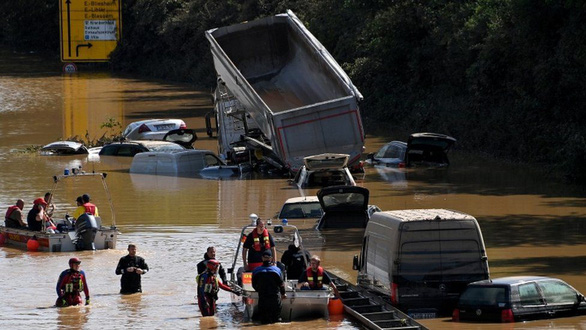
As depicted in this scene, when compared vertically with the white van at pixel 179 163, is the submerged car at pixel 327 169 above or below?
below

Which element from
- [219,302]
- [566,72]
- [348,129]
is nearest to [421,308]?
[219,302]

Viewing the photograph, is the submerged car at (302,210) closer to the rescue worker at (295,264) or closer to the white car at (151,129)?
the rescue worker at (295,264)

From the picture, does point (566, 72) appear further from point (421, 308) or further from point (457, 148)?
point (421, 308)

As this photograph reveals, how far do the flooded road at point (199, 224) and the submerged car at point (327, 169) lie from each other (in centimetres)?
43

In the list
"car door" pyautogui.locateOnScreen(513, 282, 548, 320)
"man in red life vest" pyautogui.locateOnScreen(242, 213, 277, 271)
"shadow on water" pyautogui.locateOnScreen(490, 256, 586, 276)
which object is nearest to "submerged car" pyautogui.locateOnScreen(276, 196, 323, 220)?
"shadow on water" pyautogui.locateOnScreen(490, 256, 586, 276)

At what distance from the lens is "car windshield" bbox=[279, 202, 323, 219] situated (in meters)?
28.5

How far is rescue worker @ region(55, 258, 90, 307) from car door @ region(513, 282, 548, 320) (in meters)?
7.12

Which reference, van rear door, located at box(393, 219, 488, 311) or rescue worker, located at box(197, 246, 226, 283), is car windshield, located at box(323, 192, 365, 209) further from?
van rear door, located at box(393, 219, 488, 311)

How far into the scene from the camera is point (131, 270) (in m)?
22.0

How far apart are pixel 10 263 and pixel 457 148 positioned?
21.6 metres

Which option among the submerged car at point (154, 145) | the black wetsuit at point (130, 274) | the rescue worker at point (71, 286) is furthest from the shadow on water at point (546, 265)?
the submerged car at point (154, 145)

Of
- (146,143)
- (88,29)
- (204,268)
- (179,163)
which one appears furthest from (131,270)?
(88,29)

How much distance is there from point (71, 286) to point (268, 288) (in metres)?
3.80

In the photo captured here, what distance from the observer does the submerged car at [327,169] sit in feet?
112
